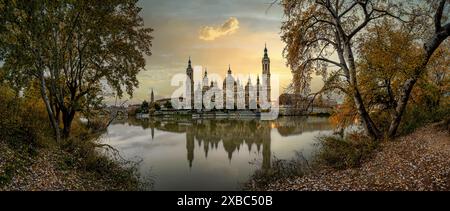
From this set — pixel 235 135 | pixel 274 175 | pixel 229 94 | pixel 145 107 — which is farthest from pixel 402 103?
pixel 145 107

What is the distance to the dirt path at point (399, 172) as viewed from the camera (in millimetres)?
9258

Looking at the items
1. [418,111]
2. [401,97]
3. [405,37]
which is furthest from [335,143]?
[405,37]

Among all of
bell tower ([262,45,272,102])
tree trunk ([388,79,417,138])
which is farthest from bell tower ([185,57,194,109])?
tree trunk ([388,79,417,138])

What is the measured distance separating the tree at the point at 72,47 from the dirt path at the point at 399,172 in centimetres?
1280

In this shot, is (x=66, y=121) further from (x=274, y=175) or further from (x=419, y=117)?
(x=419, y=117)

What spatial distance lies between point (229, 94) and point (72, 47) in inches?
4077

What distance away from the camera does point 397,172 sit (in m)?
10.4

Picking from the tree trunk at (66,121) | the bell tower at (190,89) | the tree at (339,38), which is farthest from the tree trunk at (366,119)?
the bell tower at (190,89)

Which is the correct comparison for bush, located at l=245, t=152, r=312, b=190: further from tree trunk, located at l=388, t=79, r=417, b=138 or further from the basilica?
the basilica

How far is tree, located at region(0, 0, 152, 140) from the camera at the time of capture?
45.2 ft
